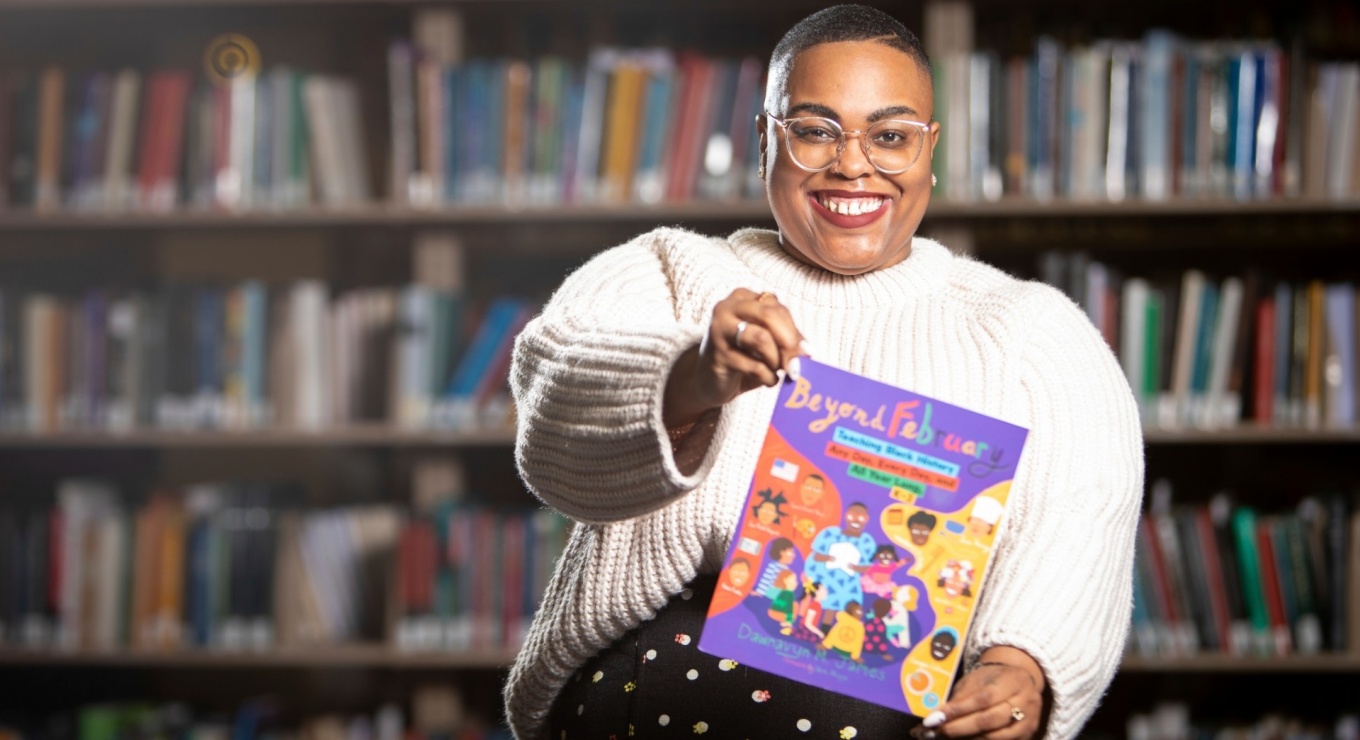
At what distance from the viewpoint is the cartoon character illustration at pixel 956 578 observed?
3.45ft

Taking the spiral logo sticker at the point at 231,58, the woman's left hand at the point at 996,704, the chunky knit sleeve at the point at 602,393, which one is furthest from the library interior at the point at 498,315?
the woman's left hand at the point at 996,704

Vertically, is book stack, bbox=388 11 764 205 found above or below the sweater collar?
above

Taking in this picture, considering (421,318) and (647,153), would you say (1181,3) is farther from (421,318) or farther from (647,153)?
(421,318)

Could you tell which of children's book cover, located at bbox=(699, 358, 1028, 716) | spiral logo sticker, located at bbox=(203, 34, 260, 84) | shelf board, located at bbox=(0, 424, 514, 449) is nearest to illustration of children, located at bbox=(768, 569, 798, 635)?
children's book cover, located at bbox=(699, 358, 1028, 716)

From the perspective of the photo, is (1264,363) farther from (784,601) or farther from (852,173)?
(784,601)

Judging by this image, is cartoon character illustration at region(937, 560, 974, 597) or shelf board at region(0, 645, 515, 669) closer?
cartoon character illustration at region(937, 560, 974, 597)

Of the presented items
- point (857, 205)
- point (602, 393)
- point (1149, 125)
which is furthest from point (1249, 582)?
point (602, 393)

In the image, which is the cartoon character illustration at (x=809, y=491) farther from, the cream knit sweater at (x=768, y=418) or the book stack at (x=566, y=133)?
the book stack at (x=566, y=133)

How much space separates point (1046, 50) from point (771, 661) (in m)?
1.72

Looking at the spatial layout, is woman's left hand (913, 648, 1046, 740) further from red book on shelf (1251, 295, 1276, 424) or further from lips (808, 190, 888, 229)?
red book on shelf (1251, 295, 1276, 424)

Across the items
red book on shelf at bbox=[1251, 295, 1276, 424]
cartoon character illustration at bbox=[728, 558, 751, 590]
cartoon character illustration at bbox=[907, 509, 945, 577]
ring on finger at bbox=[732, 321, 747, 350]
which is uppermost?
ring on finger at bbox=[732, 321, 747, 350]

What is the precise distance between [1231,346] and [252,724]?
2.07 meters

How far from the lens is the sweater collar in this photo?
1.27 meters

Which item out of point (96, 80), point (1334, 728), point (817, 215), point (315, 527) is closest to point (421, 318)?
point (315, 527)
